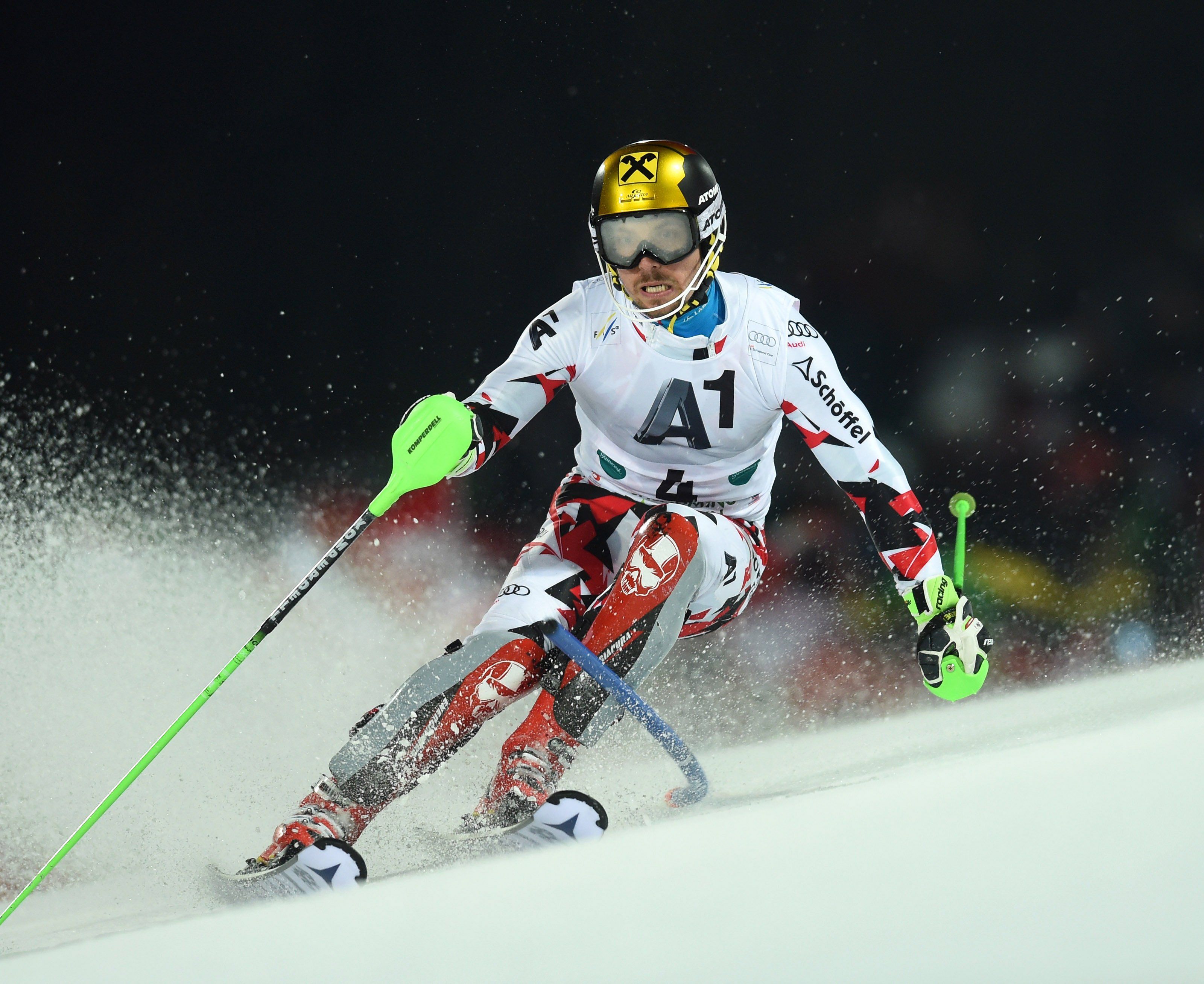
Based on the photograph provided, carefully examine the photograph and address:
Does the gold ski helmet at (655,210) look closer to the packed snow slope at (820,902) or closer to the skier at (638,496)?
the skier at (638,496)

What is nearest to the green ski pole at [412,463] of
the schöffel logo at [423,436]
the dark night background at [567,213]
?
the schöffel logo at [423,436]

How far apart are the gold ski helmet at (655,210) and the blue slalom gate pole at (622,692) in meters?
0.77

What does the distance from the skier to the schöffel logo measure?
0.12m

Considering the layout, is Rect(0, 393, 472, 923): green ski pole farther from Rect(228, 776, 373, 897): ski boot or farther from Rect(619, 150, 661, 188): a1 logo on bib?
Rect(619, 150, 661, 188): a1 logo on bib

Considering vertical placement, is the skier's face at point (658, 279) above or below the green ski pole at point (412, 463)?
above

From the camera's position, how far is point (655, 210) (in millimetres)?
2512

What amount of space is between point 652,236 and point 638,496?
0.68 metres

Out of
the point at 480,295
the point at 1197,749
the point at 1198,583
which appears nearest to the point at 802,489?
the point at 480,295

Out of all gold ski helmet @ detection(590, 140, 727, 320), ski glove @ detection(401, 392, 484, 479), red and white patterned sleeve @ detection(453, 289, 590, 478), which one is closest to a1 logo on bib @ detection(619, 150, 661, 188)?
gold ski helmet @ detection(590, 140, 727, 320)

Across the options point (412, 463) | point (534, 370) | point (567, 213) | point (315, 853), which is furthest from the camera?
point (567, 213)

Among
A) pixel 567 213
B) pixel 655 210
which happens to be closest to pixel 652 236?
pixel 655 210

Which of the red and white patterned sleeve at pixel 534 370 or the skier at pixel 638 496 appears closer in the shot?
the skier at pixel 638 496

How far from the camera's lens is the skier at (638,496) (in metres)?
2.38

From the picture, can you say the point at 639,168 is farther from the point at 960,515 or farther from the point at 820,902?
the point at 820,902
